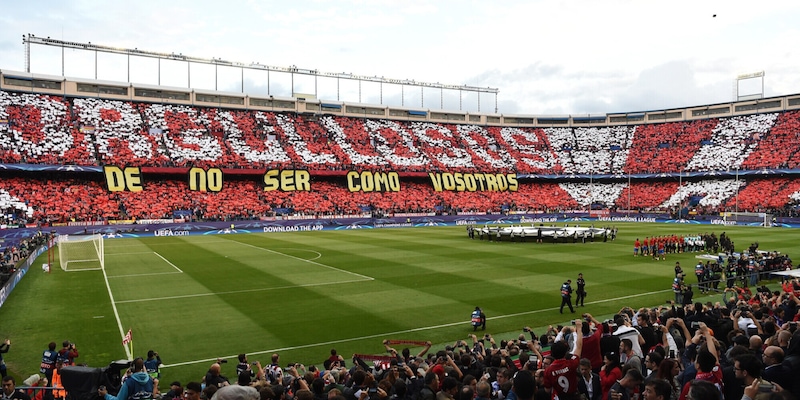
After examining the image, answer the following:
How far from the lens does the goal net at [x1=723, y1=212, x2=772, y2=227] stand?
59.2 meters

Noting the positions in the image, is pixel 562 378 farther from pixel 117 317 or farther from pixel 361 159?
pixel 361 159

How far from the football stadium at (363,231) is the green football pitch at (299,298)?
14 cm

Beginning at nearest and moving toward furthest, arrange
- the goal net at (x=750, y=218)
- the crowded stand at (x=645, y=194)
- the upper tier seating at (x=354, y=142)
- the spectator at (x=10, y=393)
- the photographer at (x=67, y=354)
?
the spectator at (x=10, y=393) → the photographer at (x=67, y=354) → the goal net at (x=750, y=218) → the upper tier seating at (x=354, y=142) → the crowded stand at (x=645, y=194)

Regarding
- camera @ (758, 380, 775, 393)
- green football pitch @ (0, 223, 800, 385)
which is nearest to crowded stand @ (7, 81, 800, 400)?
green football pitch @ (0, 223, 800, 385)

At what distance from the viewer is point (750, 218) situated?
202 feet

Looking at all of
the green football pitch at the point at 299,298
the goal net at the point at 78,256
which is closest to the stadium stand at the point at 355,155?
the goal net at the point at 78,256

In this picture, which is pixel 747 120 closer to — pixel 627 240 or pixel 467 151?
pixel 467 151

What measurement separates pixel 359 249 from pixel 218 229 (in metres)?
21.4

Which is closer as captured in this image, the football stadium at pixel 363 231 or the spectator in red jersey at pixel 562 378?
the spectator in red jersey at pixel 562 378

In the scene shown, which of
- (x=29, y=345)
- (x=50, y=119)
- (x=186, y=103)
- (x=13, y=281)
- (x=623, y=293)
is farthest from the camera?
(x=186, y=103)

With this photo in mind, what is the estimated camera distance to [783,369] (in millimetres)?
5848

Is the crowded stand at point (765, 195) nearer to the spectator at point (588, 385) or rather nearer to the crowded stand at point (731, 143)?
the crowded stand at point (731, 143)

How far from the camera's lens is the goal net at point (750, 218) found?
59237 millimetres

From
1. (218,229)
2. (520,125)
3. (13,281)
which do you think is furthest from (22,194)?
(520,125)
